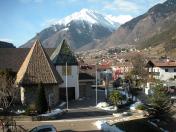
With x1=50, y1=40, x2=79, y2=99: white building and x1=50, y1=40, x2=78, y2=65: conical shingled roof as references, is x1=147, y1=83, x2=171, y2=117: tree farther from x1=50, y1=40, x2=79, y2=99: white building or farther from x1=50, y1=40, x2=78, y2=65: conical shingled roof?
x1=50, y1=40, x2=78, y2=65: conical shingled roof

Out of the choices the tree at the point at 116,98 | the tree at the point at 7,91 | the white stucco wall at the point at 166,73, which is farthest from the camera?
the white stucco wall at the point at 166,73

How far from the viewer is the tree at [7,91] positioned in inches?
1994

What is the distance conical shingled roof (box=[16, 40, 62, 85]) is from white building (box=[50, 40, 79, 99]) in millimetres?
6358

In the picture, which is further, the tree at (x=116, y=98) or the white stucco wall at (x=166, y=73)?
the white stucco wall at (x=166, y=73)

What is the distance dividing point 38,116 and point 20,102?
998cm

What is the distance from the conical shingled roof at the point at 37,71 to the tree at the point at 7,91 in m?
2.20

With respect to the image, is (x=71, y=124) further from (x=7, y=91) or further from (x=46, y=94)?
(x=46, y=94)

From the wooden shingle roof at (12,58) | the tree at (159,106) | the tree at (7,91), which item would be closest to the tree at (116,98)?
the tree at (159,106)

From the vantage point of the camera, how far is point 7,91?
5188cm

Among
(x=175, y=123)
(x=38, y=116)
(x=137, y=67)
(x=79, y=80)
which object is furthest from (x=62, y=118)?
(x=137, y=67)

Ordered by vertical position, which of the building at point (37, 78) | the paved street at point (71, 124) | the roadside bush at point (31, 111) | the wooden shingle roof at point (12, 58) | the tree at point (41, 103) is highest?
the wooden shingle roof at point (12, 58)

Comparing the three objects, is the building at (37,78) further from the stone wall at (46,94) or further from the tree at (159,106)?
the tree at (159,106)

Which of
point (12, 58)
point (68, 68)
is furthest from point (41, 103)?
point (12, 58)

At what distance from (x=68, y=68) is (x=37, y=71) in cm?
980
